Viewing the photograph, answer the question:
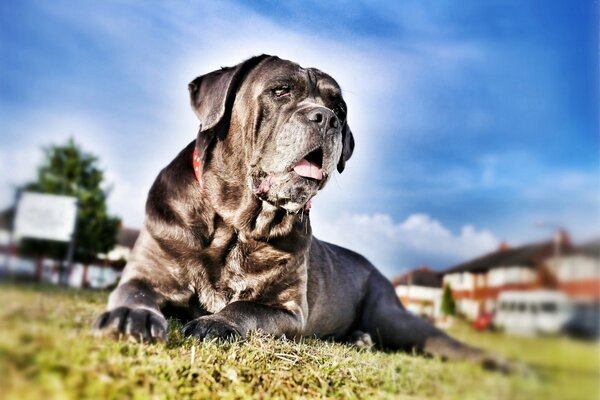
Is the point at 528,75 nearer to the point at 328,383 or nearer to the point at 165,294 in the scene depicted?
the point at 328,383

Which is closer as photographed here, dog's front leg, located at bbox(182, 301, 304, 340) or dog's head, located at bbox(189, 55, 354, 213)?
dog's front leg, located at bbox(182, 301, 304, 340)

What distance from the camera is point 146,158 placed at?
181 cm

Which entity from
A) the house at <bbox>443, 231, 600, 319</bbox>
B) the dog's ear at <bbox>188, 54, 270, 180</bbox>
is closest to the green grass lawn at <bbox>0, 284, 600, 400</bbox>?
the house at <bbox>443, 231, 600, 319</bbox>

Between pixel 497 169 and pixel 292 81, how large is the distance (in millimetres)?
969

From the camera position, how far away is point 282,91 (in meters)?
2.52

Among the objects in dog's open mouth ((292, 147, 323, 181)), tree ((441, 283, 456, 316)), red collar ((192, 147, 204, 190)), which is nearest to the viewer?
tree ((441, 283, 456, 316))

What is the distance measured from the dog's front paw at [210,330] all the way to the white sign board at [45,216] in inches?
27.8

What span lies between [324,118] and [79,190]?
40.9 inches

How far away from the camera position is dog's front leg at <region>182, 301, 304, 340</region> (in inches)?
84.4

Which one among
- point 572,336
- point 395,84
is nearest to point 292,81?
point 395,84

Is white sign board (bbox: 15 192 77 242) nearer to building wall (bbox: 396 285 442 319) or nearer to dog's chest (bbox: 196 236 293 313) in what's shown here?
dog's chest (bbox: 196 236 293 313)

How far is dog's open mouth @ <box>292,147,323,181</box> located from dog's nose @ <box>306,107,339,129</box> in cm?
10

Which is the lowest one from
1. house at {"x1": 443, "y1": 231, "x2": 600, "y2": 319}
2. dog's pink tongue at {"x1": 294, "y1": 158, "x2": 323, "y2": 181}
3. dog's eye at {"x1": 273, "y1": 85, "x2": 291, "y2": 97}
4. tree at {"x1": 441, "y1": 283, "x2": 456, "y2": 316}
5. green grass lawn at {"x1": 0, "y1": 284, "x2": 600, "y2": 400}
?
green grass lawn at {"x1": 0, "y1": 284, "x2": 600, "y2": 400}

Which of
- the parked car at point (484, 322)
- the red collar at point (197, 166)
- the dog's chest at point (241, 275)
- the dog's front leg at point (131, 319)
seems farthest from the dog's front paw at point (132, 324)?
the parked car at point (484, 322)
